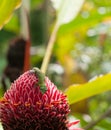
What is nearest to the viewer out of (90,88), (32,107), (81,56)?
(32,107)

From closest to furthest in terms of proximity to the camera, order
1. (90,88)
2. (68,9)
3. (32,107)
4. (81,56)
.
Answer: (32,107) → (90,88) → (68,9) → (81,56)

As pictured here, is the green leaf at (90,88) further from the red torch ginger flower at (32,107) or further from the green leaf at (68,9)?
the green leaf at (68,9)

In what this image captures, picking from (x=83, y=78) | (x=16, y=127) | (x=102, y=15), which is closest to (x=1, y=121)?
(x=16, y=127)

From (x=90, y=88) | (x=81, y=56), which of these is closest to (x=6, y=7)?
(x=90, y=88)

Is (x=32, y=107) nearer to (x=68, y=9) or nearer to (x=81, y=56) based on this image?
(x=68, y=9)

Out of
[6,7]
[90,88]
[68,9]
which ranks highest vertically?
[68,9]
